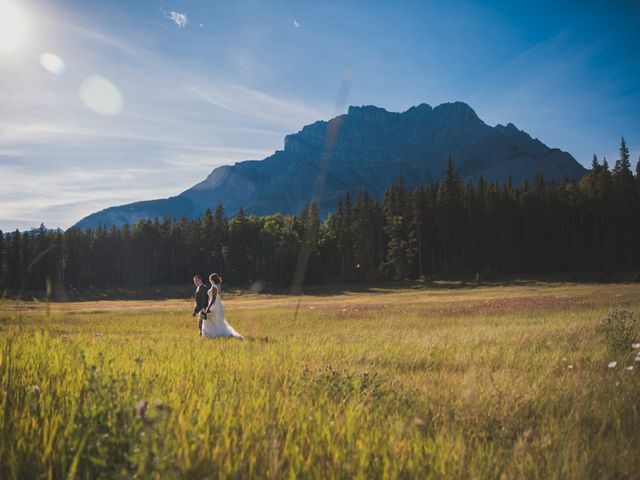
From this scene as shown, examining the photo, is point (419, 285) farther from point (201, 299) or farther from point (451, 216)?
point (201, 299)

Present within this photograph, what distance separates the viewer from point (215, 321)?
14922 mm

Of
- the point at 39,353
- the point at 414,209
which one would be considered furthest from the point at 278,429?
the point at 414,209

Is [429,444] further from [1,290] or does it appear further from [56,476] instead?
[1,290]

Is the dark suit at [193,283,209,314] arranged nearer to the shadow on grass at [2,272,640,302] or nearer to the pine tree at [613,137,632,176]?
the shadow on grass at [2,272,640,302]

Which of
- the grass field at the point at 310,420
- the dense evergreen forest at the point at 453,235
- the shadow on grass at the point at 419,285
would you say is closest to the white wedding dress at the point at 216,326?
the grass field at the point at 310,420

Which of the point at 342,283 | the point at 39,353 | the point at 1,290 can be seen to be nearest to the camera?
the point at 1,290

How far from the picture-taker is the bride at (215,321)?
1460 cm

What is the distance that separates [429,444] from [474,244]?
90.2 metres

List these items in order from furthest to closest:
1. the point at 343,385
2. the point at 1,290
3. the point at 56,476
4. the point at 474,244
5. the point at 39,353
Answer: the point at 474,244 → the point at 343,385 → the point at 39,353 → the point at 1,290 → the point at 56,476

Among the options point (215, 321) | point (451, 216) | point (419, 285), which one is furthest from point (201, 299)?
point (451, 216)

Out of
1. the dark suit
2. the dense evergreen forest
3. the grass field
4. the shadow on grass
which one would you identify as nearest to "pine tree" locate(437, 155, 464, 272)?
the dense evergreen forest

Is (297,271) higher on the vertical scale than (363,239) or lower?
lower

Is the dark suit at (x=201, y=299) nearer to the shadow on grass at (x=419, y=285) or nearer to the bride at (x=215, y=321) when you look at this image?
the bride at (x=215, y=321)

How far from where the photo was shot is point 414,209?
8800 cm
